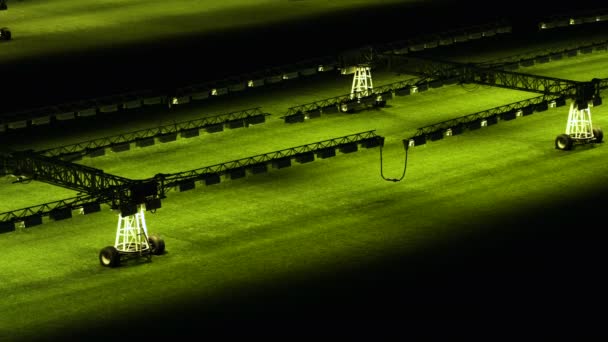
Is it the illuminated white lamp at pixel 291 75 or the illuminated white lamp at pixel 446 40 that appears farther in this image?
→ the illuminated white lamp at pixel 446 40

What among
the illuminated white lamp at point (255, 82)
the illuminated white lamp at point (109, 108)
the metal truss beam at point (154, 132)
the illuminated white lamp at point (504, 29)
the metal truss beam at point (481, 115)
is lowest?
the metal truss beam at point (481, 115)

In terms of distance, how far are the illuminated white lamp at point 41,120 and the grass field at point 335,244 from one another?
134 centimetres

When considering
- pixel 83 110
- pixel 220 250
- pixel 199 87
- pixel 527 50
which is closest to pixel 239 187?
pixel 220 250

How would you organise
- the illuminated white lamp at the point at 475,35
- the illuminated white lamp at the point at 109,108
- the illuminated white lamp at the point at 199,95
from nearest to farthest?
the illuminated white lamp at the point at 109,108, the illuminated white lamp at the point at 199,95, the illuminated white lamp at the point at 475,35

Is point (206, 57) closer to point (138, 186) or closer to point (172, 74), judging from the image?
point (172, 74)

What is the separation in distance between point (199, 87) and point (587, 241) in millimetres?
39585

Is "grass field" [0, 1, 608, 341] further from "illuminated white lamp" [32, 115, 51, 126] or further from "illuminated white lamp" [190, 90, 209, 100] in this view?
"illuminated white lamp" [190, 90, 209, 100]

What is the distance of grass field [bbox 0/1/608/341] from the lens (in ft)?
186

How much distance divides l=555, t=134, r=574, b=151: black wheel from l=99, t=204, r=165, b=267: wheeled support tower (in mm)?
27540

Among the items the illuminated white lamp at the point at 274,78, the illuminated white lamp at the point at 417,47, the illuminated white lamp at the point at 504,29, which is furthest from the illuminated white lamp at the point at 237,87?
the illuminated white lamp at the point at 504,29

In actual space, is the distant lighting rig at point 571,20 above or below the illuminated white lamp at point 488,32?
below

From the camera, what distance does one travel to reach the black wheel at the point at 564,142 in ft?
267

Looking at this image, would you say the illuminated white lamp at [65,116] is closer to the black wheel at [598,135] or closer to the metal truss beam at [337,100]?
the metal truss beam at [337,100]

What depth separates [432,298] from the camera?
5822 centimetres
